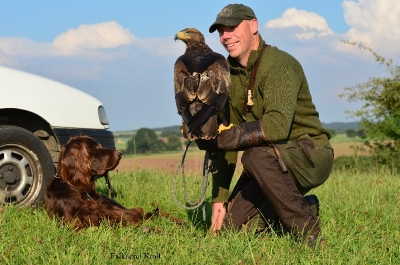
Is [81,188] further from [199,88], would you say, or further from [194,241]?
[199,88]

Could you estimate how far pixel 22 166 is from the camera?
19.3 ft

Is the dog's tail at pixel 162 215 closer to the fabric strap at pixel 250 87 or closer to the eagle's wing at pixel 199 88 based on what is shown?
the fabric strap at pixel 250 87

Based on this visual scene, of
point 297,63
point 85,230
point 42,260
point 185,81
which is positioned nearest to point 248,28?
point 297,63

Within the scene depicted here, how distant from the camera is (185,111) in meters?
4.09

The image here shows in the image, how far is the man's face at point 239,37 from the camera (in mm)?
4738

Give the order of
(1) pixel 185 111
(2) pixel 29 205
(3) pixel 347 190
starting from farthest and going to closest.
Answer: (3) pixel 347 190, (2) pixel 29 205, (1) pixel 185 111

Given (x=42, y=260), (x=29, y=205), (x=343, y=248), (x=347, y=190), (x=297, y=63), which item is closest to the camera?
(x=42, y=260)

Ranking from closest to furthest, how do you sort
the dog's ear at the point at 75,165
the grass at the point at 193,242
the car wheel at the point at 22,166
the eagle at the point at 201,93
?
the grass at the point at 193,242
the eagle at the point at 201,93
the dog's ear at the point at 75,165
the car wheel at the point at 22,166

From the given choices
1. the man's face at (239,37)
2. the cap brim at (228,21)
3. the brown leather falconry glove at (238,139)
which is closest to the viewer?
the brown leather falconry glove at (238,139)

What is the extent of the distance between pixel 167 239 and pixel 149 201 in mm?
2204

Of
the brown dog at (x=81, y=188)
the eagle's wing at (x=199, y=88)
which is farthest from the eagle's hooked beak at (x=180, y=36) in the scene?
the eagle's wing at (x=199, y=88)

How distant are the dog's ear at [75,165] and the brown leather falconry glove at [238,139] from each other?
1075 millimetres

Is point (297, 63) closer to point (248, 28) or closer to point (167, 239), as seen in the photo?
point (248, 28)

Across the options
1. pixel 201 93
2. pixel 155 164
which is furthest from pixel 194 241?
pixel 155 164
